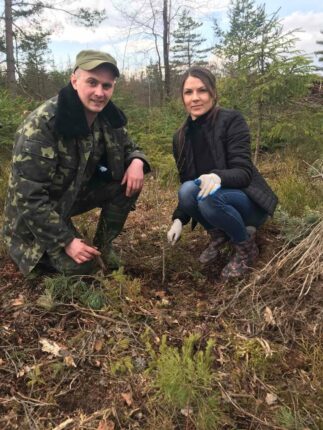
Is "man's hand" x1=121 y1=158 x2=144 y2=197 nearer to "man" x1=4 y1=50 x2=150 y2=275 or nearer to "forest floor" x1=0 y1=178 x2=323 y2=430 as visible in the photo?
"man" x1=4 y1=50 x2=150 y2=275

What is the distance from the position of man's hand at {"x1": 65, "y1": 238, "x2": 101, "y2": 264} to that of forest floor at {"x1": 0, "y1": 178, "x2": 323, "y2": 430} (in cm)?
21

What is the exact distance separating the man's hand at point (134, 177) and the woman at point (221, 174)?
0.32 m

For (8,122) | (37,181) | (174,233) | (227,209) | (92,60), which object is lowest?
(174,233)

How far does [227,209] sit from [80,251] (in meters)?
1.02

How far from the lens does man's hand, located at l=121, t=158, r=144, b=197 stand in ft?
9.96

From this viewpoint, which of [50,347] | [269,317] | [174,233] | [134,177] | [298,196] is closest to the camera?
[50,347]

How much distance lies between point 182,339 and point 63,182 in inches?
51.1

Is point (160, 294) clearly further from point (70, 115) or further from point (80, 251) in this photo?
point (70, 115)

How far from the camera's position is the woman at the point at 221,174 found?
9.41 ft

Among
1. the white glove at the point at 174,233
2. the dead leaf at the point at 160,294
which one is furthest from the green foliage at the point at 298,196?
the dead leaf at the point at 160,294

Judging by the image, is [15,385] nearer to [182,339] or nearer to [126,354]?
[126,354]

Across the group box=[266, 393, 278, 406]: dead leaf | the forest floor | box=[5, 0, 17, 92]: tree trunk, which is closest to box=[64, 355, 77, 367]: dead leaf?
the forest floor

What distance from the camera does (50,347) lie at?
92.1 inches

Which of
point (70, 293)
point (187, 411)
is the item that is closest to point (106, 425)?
point (187, 411)
